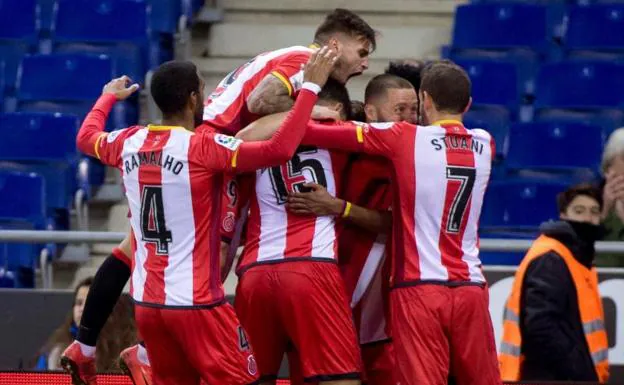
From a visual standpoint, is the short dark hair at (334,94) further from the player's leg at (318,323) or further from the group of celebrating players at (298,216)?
the player's leg at (318,323)

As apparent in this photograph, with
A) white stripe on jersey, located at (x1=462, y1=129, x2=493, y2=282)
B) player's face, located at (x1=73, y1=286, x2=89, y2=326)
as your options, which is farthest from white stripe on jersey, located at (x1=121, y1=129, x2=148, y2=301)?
player's face, located at (x1=73, y1=286, x2=89, y2=326)

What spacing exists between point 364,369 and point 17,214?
4.09m

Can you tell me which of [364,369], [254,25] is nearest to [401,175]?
[364,369]

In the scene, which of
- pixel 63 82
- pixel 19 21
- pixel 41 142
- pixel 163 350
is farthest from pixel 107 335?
pixel 19 21

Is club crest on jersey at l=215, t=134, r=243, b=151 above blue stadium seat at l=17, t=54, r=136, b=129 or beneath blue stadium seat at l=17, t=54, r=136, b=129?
above

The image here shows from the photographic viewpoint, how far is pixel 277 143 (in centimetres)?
597

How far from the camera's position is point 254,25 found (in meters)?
12.2

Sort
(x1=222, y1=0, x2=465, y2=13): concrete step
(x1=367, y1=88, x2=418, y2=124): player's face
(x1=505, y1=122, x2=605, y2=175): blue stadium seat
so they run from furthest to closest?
(x1=222, y1=0, x2=465, y2=13): concrete step
(x1=505, y1=122, x2=605, y2=175): blue stadium seat
(x1=367, y1=88, x2=418, y2=124): player's face

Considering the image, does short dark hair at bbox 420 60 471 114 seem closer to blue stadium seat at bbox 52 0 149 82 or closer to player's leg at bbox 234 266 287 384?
player's leg at bbox 234 266 287 384

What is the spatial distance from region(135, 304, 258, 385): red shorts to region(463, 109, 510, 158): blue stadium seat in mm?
4739

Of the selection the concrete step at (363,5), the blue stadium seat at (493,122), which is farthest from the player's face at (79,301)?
the concrete step at (363,5)

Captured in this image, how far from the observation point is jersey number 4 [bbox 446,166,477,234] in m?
6.30

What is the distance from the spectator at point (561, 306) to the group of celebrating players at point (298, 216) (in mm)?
1430

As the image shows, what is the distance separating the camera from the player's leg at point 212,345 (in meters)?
6.06
